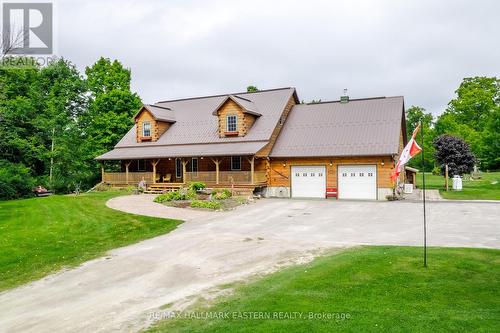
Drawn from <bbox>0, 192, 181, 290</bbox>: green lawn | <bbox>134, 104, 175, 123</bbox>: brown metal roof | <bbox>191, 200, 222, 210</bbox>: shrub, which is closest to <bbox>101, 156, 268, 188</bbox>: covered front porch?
<bbox>134, 104, 175, 123</bbox>: brown metal roof

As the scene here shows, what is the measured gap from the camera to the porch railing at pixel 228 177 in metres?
26.6

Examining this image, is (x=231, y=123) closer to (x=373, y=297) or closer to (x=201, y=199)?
(x=201, y=199)

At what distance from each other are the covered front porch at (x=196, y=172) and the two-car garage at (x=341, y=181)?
2495 millimetres

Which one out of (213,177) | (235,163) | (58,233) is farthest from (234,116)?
(58,233)

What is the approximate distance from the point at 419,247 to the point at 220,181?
1800 cm

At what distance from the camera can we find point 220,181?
27.6 m

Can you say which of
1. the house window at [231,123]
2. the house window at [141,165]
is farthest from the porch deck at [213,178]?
the house window at [231,123]

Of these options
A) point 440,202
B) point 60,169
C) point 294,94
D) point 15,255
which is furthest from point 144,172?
point 440,202

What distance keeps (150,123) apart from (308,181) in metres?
15.2

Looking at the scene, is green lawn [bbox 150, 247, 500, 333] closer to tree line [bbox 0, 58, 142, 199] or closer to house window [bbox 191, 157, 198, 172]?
house window [bbox 191, 157, 198, 172]

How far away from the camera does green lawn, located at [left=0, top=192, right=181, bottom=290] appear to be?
11060 mm

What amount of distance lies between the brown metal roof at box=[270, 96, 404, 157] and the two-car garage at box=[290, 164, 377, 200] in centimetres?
111

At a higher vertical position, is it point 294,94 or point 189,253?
point 294,94

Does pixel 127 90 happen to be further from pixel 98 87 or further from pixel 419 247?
pixel 419 247
